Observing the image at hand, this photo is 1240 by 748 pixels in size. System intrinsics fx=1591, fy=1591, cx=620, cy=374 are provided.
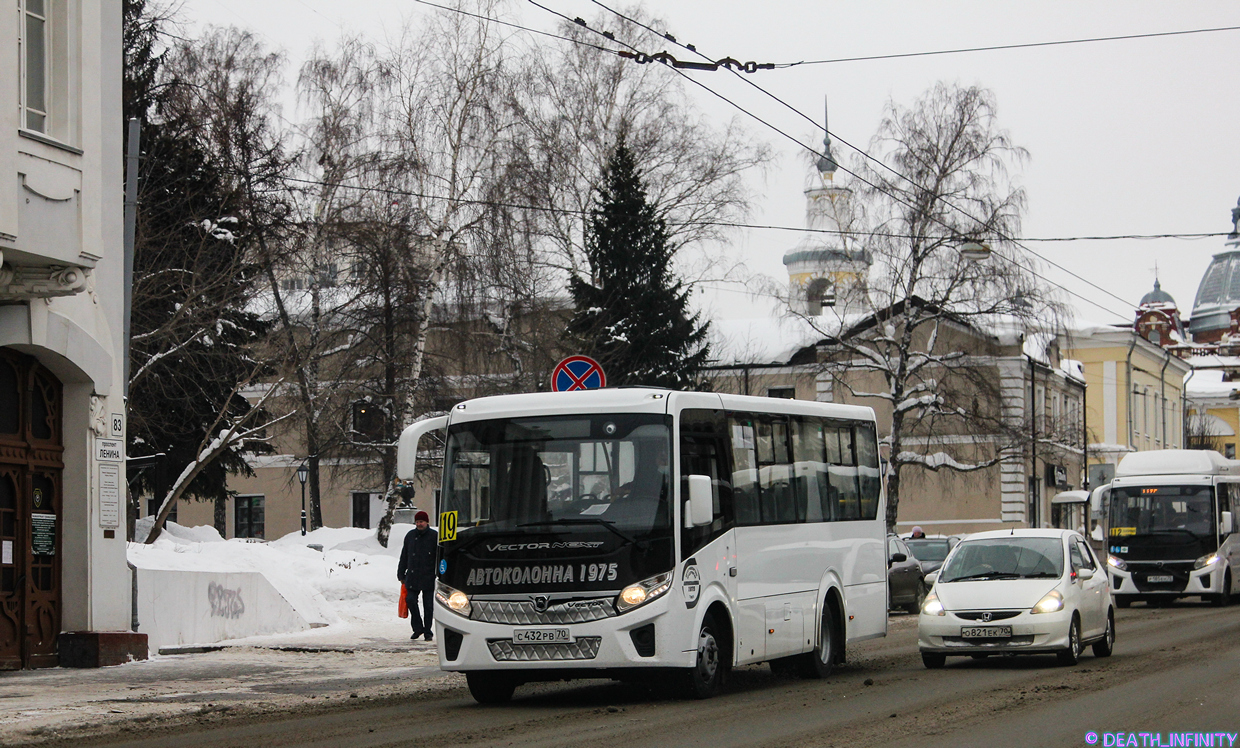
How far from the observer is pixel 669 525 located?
13.5 meters

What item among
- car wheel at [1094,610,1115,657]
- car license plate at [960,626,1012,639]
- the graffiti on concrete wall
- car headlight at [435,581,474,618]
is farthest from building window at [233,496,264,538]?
car headlight at [435,581,474,618]

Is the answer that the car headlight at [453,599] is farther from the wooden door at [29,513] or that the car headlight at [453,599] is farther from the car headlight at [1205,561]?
the car headlight at [1205,561]

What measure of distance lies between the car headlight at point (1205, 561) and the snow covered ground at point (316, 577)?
16.0 metres

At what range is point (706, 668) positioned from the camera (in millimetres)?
13961

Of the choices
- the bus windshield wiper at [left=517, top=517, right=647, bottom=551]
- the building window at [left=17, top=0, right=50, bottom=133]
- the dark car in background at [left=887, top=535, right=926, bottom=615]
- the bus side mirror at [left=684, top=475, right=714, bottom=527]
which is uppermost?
the building window at [left=17, top=0, right=50, bottom=133]

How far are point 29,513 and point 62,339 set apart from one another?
1928mm

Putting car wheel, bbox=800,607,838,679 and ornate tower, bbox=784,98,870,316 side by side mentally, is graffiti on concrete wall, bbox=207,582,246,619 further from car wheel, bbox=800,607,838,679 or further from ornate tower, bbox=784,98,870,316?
ornate tower, bbox=784,98,870,316

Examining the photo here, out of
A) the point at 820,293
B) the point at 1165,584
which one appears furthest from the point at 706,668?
the point at 820,293

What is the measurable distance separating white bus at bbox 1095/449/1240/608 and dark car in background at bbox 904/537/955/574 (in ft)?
11.2

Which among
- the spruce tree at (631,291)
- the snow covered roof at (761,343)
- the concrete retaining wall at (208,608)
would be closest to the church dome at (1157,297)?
Answer: the snow covered roof at (761,343)

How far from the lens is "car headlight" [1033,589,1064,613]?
1681 centimetres

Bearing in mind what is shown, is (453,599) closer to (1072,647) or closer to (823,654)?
(823,654)

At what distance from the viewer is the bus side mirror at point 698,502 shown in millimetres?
13445

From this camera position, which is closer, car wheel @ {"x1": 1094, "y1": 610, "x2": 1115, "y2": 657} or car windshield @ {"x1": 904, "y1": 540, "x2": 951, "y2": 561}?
car wheel @ {"x1": 1094, "y1": 610, "x2": 1115, "y2": 657}
